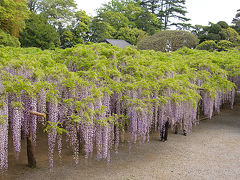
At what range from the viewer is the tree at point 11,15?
16.8 metres

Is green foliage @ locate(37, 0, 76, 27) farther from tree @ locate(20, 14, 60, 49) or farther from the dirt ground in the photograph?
the dirt ground

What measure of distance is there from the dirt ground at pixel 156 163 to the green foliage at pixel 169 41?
14954 mm

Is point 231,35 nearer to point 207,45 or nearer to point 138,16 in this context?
point 207,45

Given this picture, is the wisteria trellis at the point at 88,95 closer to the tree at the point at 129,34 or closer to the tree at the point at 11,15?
the tree at the point at 11,15

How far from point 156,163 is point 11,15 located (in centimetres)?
1475

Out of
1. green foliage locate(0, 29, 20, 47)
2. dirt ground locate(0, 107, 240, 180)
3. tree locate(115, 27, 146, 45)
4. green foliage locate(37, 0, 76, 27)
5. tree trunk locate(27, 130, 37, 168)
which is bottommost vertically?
dirt ground locate(0, 107, 240, 180)

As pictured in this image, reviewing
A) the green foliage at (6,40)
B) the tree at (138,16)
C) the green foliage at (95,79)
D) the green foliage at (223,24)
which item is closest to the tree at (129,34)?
the tree at (138,16)

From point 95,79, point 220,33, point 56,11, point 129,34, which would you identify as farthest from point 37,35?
point 95,79

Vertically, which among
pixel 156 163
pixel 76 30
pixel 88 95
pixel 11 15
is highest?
pixel 76 30

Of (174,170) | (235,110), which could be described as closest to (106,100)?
(174,170)

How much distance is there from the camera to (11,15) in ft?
55.6

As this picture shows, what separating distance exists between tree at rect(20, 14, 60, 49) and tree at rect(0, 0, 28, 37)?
359 cm

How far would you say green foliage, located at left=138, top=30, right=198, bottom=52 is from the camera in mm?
23484

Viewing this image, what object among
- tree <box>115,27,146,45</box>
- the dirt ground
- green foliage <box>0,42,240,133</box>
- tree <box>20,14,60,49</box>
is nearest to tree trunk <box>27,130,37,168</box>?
the dirt ground
